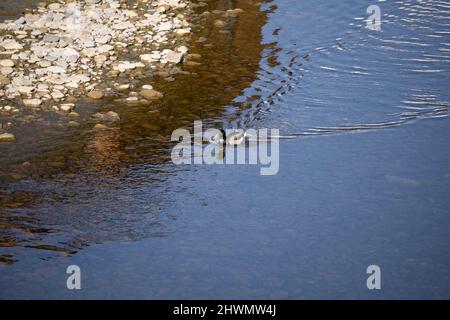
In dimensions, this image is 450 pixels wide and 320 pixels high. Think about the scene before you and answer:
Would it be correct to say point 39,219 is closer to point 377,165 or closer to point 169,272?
point 169,272

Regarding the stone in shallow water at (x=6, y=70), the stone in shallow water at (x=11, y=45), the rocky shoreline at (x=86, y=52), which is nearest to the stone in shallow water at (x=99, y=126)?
the rocky shoreline at (x=86, y=52)

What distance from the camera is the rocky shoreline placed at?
5469 millimetres

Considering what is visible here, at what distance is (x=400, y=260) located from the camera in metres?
3.83

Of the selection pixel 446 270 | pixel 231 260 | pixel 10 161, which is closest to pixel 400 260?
pixel 446 270

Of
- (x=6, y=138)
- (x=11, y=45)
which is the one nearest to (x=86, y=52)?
(x=11, y=45)

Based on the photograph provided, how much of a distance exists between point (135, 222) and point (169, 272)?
1.58 feet

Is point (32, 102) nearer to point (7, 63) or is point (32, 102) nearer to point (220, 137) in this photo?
point (7, 63)

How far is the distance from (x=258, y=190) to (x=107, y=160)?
1.01m

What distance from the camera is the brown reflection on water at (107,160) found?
404cm

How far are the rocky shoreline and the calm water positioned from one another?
0.20m

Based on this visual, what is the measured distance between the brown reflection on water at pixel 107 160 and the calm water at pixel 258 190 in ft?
0.04

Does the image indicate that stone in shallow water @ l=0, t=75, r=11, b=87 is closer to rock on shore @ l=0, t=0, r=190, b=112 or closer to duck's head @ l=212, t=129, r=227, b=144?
rock on shore @ l=0, t=0, r=190, b=112

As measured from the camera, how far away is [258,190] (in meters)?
4.41
